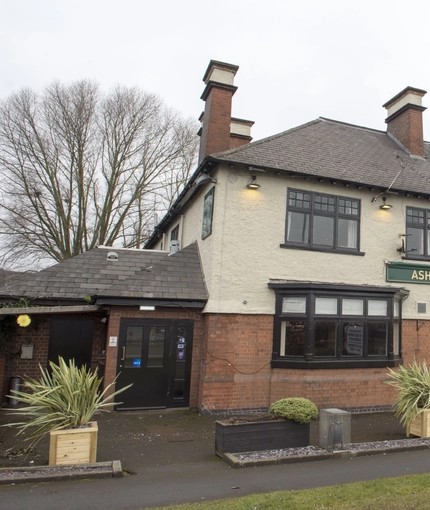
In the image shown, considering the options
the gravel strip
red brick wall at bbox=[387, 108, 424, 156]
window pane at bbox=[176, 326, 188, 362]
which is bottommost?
the gravel strip

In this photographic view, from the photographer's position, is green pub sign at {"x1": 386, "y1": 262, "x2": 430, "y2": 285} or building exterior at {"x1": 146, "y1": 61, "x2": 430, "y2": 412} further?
green pub sign at {"x1": 386, "y1": 262, "x2": 430, "y2": 285}

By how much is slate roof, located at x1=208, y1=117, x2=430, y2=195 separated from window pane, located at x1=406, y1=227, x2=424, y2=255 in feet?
3.57

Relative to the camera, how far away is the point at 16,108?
22.1 metres

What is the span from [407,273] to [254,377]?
5146 mm

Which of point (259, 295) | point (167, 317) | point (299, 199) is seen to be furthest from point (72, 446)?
point (299, 199)

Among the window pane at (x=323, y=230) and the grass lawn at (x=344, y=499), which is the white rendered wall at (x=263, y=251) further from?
the grass lawn at (x=344, y=499)

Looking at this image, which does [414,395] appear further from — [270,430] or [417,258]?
[417,258]

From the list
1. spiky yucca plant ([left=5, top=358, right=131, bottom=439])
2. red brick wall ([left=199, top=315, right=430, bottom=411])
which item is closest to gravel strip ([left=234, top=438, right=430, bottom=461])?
spiky yucca plant ([left=5, top=358, right=131, bottom=439])

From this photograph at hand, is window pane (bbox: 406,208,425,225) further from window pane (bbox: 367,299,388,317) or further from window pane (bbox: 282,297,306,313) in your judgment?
window pane (bbox: 282,297,306,313)

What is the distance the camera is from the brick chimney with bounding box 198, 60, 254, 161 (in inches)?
463

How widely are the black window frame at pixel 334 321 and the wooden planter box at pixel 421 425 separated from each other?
251cm

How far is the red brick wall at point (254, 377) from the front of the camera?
395 inches

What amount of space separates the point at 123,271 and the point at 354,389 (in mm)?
6834

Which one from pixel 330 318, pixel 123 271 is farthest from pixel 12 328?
pixel 330 318
